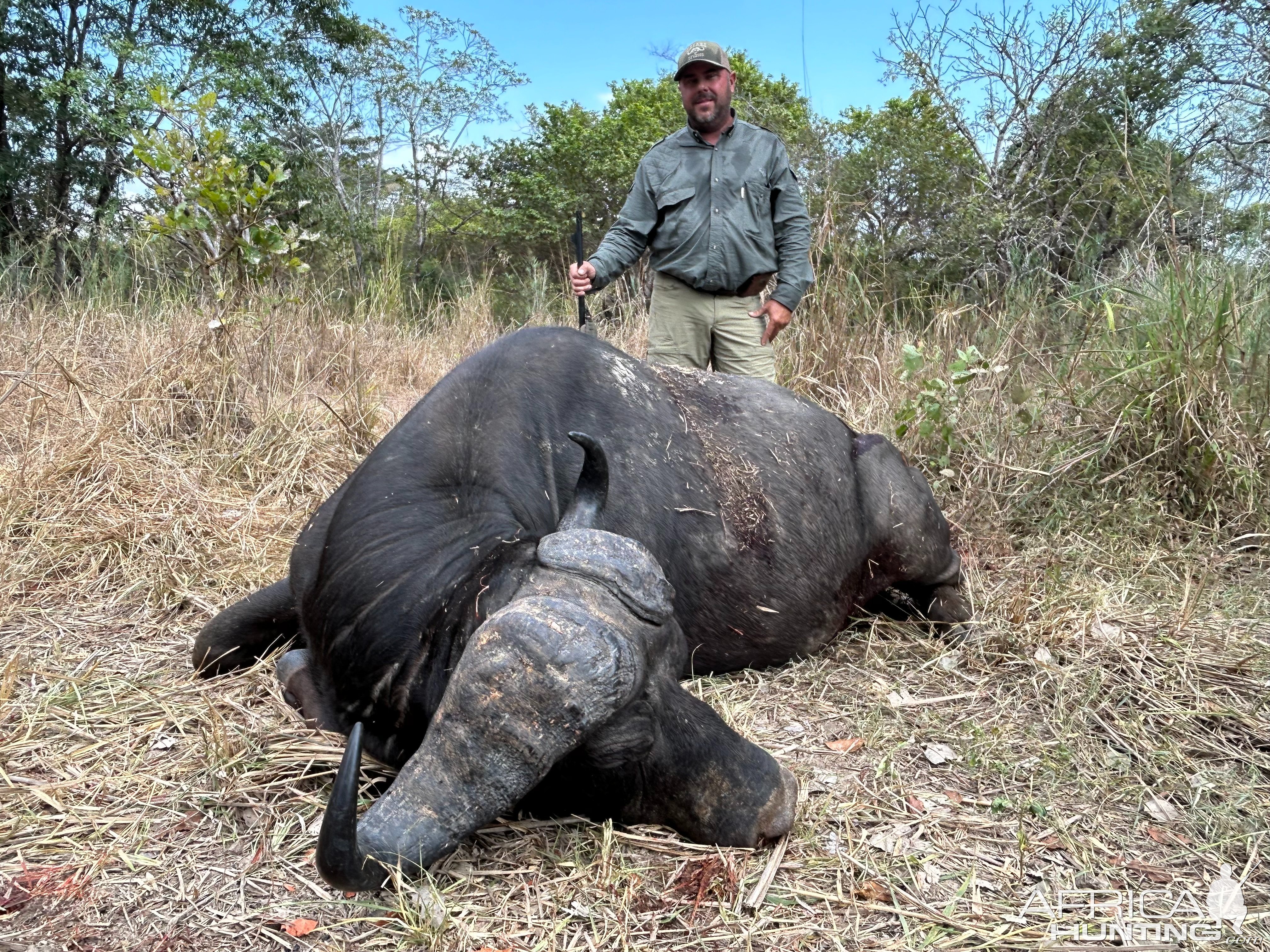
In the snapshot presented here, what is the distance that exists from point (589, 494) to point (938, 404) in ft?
10.2

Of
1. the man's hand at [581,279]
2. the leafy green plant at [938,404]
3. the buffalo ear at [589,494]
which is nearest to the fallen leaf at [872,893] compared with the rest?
the buffalo ear at [589,494]

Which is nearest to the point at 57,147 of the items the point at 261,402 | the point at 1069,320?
the point at 261,402

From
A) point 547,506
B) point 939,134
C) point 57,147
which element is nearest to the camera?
point 547,506

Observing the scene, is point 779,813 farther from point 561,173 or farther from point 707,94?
point 561,173

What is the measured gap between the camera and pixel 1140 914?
2.28 metres

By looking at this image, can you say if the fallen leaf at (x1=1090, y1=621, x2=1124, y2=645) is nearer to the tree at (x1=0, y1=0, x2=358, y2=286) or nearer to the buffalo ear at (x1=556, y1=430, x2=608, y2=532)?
the buffalo ear at (x1=556, y1=430, x2=608, y2=532)

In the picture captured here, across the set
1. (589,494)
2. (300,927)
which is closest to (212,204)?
(589,494)

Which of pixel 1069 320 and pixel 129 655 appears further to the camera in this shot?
pixel 1069 320

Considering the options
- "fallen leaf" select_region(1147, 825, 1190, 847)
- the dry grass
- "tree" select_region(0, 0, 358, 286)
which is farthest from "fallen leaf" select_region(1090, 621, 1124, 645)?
"tree" select_region(0, 0, 358, 286)

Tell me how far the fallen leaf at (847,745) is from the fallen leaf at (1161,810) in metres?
0.83

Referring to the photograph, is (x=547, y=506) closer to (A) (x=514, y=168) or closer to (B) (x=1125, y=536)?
(B) (x=1125, y=536)

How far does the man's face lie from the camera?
17.4 feet

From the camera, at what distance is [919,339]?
6.14 metres

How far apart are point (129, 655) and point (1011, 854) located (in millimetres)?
3136
